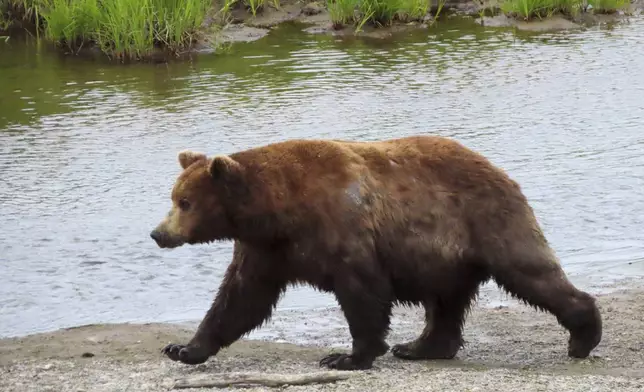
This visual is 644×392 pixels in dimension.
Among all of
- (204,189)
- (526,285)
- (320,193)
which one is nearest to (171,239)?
(204,189)

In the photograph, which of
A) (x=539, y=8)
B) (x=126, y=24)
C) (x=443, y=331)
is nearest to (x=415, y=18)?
(x=539, y=8)

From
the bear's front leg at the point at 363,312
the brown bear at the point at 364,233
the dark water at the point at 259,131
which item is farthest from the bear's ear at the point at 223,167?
the dark water at the point at 259,131

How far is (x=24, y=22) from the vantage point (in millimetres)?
19672

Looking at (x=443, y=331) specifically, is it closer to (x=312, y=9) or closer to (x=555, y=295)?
(x=555, y=295)

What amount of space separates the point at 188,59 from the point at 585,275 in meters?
10.1

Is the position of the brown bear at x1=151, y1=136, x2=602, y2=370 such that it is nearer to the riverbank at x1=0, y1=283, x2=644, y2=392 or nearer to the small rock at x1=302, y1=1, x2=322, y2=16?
the riverbank at x1=0, y1=283, x2=644, y2=392

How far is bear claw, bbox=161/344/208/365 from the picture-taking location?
6.13 meters

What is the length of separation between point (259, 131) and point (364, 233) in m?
6.96

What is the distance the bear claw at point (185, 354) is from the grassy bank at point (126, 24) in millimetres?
11049

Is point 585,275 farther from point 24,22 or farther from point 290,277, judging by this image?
point 24,22

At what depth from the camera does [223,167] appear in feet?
18.9

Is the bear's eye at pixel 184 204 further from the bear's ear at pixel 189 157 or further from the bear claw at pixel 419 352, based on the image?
the bear claw at pixel 419 352

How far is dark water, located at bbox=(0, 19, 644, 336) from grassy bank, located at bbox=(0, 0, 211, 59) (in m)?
0.44

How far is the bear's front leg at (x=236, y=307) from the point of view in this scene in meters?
6.09
